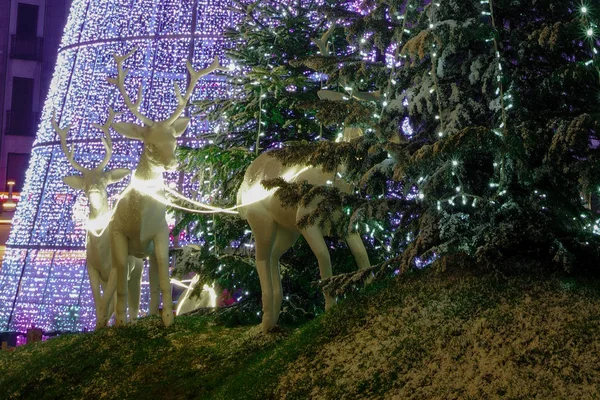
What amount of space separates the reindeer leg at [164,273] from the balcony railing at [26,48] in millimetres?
21975

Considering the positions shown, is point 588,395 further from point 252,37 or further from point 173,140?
point 252,37

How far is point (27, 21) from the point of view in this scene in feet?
94.5

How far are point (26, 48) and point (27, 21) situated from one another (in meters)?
1.09

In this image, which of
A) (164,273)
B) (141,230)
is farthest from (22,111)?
(164,273)

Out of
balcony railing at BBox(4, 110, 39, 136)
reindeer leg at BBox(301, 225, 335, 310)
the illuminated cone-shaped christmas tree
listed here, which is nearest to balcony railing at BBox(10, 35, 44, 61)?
balcony railing at BBox(4, 110, 39, 136)

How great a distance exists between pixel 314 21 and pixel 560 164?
5592 millimetres

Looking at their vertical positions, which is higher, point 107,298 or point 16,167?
point 107,298

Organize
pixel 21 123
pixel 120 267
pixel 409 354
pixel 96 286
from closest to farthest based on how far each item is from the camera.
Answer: pixel 409 354, pixel 120 267, pixel 96 286, pixel 21 123

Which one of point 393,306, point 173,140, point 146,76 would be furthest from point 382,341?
point 146,76

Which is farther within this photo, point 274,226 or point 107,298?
point 107,298

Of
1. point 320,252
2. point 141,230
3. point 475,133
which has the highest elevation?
point 475,133

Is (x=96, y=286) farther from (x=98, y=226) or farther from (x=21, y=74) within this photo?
(x=21, y=74)

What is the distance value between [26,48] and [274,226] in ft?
78.9

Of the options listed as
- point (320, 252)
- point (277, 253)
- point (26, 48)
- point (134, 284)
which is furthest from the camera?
point (26, 48)
